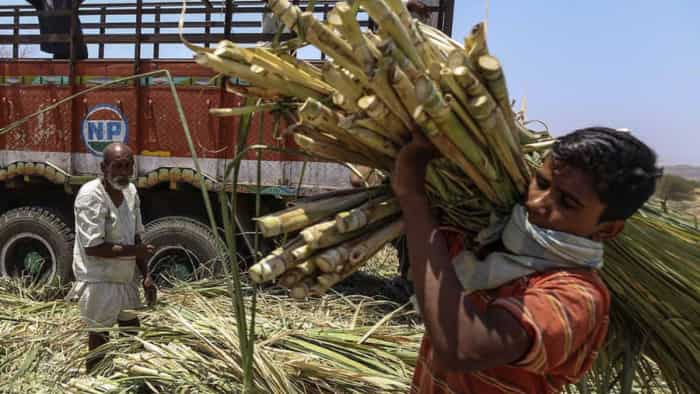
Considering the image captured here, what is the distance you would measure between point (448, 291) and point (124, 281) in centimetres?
266

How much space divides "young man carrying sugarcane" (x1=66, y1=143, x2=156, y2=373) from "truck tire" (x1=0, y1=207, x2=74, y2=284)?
6.28ft

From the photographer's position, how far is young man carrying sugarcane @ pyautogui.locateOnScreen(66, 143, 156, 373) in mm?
2951

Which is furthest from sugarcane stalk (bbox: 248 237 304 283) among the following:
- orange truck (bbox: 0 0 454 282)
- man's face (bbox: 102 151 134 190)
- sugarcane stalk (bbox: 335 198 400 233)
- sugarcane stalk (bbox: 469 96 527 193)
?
orange truck (bbox: 0 0 454 282)

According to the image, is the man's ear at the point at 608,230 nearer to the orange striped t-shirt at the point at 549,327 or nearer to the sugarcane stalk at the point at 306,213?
the orange striped t-shirt at the point at 549,327

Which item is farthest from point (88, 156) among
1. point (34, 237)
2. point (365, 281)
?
point (365, 281)

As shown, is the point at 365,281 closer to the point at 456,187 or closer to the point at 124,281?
the point at 124,281

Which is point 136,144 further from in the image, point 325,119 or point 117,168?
point 325,119

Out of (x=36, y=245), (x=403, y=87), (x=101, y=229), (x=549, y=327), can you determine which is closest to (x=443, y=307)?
(x=549, y=327)

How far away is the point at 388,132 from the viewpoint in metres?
1.09

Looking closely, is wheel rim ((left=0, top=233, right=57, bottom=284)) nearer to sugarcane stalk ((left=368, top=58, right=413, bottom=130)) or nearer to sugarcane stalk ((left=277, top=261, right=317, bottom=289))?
sugarcane stalk ((left=277, top=261, right=317, bottom=289))

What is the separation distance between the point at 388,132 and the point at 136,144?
418 cm

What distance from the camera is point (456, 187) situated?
4.12 feet

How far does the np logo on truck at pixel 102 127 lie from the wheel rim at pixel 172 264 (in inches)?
40.5

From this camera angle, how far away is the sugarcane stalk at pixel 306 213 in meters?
1.10
